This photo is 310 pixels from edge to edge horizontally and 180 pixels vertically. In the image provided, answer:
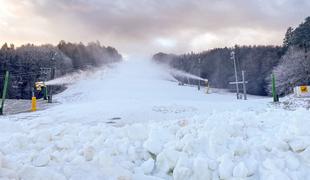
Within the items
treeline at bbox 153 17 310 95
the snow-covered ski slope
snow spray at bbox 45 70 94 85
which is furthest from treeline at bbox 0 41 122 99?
the snow-covered ski slope

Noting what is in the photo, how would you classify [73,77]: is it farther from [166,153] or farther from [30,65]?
[166,153]

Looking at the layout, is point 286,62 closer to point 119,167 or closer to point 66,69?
point 66,69

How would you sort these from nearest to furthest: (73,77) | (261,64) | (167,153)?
1. (167,153)
2. (73,77)
3. (261,64)

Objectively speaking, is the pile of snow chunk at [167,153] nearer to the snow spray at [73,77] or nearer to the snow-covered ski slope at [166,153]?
the snow-covered ski slope at [166,153]

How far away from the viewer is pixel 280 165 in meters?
4.09

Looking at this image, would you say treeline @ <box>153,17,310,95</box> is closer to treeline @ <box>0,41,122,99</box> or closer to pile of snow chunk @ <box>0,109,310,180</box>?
treeline @ <box>0,41,122,99</box>

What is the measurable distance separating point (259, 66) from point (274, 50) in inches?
182

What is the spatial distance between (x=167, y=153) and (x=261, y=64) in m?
56.2

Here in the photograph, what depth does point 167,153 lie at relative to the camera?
454cm

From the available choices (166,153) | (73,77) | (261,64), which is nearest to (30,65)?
(73,77)

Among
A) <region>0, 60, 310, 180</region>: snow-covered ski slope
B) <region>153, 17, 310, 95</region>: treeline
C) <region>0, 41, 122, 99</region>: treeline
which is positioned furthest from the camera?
<region>0, 41, 122, 99</region>: treeline

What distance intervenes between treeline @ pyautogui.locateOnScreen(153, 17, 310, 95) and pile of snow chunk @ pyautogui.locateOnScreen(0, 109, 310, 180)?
35938 millimetres

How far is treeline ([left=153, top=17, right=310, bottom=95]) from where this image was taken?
127ft

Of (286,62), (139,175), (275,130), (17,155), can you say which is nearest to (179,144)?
(139,175)
